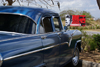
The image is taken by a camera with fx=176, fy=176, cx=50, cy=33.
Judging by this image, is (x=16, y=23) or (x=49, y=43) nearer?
(x=16, y=23)

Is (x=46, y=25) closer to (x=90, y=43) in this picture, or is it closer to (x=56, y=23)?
(x=56, y=23)

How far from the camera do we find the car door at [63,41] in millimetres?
4199

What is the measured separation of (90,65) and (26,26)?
3.24 m

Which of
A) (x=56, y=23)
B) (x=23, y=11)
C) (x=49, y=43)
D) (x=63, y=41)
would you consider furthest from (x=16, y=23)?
(x=56, y=23)

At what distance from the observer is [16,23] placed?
3258 mm

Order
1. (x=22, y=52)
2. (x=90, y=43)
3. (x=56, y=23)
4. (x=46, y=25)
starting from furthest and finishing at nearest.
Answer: (x=90, y=43) < (x=56, y=23) < (x=46, y=25) < (x=22, y=52)

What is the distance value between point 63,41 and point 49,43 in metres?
0.91

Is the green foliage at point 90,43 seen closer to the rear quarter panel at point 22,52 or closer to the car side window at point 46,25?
the car side window at point 46,25

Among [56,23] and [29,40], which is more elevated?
[56,23]

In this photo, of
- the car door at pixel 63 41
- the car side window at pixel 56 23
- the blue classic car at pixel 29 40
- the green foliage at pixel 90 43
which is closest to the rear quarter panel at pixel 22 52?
the blue classic car at pixel 29 40

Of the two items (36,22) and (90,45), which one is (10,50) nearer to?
(36,22)

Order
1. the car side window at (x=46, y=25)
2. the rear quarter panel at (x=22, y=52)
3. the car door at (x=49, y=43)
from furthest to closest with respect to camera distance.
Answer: the car side window at (x=46, y=25), the car door at (x=49, y=43), the rear quarter panel at (x=22, y=52)

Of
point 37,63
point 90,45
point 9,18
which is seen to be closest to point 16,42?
point 37,63

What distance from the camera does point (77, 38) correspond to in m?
5.70
